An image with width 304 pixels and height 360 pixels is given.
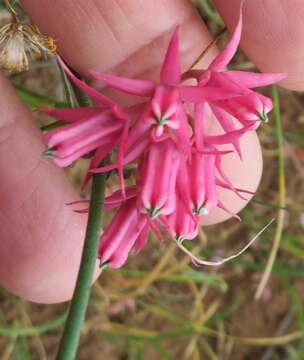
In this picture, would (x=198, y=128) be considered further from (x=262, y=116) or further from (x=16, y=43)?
(x=16, y=43)

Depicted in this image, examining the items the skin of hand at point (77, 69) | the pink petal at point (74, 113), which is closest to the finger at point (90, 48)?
the skin of hand at point (77, 69)

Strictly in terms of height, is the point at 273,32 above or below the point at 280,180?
above

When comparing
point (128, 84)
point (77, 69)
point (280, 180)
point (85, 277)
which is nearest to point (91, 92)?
point (128, 84)

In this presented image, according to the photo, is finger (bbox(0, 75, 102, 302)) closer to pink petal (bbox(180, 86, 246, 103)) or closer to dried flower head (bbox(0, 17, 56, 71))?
dried flower head (bbox(0, 17, 56, 71))

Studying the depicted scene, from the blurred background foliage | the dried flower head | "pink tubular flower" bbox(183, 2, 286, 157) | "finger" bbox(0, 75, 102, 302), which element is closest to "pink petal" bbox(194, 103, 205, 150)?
"pink tubular flower" bbox(183, 2, 286, 157)

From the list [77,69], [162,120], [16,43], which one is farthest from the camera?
[77,69]

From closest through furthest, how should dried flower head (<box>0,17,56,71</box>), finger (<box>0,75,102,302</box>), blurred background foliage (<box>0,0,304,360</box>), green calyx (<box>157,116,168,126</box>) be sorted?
green calyx (<box>157,116,168,126</box>) < dried flower head (<box>0,17,56,71</box>) < finger (<box>0,75,102,302</box>) < blurred background foliage (<box>0,0,304,360</box>)

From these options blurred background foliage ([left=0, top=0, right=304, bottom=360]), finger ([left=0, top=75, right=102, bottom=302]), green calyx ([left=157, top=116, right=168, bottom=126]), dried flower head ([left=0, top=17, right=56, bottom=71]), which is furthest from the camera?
blurred background foliage ([left=0, top=0, right=304, bottom=360])

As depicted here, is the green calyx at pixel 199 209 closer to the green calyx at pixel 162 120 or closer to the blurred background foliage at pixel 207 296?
the green calyx at pixel 162 120
